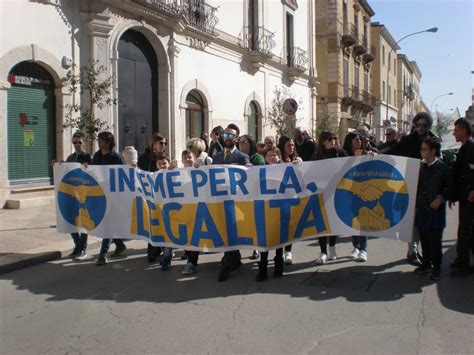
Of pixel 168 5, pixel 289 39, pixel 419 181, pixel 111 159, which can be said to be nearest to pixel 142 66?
pixel 168 5

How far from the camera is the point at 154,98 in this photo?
16.6 metres

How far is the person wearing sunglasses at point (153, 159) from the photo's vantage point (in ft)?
22.4

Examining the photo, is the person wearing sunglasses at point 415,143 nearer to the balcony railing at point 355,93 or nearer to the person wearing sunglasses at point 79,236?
the person wearing sunglasses at point 79,236

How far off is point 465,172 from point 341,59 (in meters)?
35.5

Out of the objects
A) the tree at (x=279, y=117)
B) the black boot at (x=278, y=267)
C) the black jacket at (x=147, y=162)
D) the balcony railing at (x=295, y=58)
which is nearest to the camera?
the black boot at (x=278, y=267)

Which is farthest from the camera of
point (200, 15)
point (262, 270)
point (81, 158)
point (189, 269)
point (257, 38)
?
point (257, 38)

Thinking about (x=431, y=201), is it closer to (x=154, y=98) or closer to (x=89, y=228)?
(x=89, y=228)

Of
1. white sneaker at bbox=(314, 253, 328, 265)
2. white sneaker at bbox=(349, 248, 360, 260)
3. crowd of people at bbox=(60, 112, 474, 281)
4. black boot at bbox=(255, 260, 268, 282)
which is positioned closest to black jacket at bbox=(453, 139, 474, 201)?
crowd of people at bbox=(60, 112, 474, 281)

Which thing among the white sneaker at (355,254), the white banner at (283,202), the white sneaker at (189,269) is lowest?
the white sneaker at (189,269)

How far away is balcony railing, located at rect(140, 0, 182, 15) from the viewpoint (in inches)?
589

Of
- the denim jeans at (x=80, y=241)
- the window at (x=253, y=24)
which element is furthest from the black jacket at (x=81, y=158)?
the window at (x=253, y=24)

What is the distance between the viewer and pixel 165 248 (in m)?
6.45

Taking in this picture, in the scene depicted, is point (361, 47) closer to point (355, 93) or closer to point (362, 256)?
point (355, 93)

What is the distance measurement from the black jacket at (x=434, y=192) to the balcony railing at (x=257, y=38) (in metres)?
16.8
